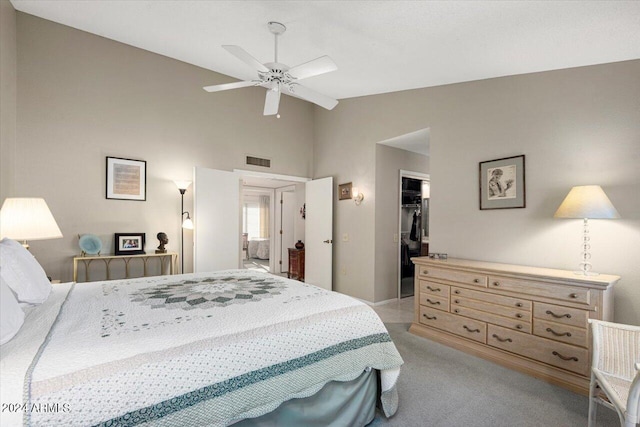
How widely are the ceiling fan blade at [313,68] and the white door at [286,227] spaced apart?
15.9 feet

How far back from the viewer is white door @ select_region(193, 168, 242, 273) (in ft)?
13.8

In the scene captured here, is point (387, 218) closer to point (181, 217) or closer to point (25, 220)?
point (181, 217)

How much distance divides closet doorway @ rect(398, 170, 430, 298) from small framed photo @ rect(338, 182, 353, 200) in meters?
0.85

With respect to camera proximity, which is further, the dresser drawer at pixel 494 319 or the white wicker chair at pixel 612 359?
the dresser drawer at pixel 494 319

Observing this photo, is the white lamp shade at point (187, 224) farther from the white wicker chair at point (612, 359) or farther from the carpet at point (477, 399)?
the white wicker chair at point (612, 359)

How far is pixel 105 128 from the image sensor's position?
12.1 feet

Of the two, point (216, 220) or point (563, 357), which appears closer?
point (563, 357)

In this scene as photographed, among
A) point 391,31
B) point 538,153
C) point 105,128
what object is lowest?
point 538,153

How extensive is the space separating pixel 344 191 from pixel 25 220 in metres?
3.85

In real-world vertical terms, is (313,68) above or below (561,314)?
above

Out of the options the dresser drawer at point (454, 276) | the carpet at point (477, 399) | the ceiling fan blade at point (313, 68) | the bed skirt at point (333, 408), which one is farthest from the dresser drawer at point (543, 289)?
the ceiling fan blade at point (313, 68)

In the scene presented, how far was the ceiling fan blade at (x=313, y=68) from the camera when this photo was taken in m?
2.35

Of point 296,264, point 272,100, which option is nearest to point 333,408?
point 272,100

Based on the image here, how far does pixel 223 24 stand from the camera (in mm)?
2990
